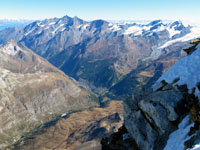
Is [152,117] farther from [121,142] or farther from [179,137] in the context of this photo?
[121,142]

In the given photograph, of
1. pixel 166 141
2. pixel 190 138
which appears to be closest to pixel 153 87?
pixel 166 141

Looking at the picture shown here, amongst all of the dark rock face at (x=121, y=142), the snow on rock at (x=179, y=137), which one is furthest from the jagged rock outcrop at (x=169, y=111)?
the dark rock face at (x=121, y=142)

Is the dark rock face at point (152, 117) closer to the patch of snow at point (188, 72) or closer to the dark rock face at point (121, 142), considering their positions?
the dark rock face at point (121, 142)

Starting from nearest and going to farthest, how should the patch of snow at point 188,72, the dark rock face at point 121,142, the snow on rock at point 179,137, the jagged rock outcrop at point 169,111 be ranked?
the snow on rock at point 179,137 → the jagged rock outcrop at point 169,111 → the patch of snow at point 188,72 → the dark rock face at point 121,142

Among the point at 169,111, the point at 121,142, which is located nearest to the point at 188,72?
the point at 169,111

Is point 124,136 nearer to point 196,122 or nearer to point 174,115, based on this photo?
point 174,115

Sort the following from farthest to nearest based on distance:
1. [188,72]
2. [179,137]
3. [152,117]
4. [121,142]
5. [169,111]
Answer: [121,142] → [188,72] → [152,117] → [169,111] → [179,137]
